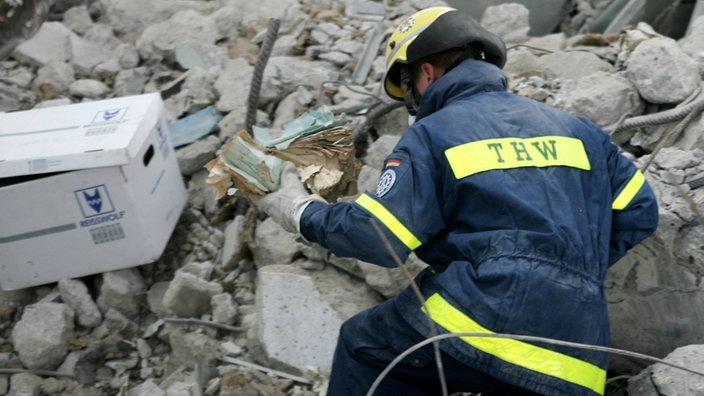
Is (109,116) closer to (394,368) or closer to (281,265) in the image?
(281,265)

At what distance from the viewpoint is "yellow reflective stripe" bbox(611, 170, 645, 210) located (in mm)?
2609

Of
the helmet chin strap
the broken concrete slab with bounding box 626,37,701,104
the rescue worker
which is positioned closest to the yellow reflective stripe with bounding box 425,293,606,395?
the rescue worker

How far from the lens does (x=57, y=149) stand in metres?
3.47

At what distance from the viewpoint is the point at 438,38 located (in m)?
2.69

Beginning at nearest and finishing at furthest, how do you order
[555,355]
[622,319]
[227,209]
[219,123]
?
1. [555,355]
2. [622,319]
3. [227,209]
4. [219,123]

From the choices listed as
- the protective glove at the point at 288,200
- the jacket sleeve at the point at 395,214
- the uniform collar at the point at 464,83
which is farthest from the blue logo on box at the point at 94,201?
the uniform collar at the point at 464,83

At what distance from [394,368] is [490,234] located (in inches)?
21.1

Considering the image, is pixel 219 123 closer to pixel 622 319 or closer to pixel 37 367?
pixel 37 367

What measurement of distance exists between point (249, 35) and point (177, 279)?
2.36m

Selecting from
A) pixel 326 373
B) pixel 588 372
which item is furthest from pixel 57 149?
pixel 588 372

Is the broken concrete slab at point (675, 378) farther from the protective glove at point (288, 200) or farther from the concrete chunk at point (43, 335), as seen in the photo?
the concrete chunk at point (43, 335)

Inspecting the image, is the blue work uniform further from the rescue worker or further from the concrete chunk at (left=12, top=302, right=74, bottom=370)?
the concrete chunk at (left=12, top=302, right=74, bottom=370)

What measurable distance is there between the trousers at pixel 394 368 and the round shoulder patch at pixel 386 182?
1.30 feet

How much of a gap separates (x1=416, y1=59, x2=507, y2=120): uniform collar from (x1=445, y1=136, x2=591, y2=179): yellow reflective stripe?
0.28 metres
